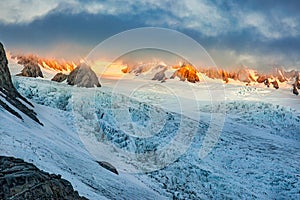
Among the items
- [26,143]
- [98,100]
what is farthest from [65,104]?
[26,143]

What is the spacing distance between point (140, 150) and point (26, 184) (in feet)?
95.1

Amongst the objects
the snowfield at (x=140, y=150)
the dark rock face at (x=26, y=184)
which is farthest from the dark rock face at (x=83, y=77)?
the dark rock face at (x=26, y=184)

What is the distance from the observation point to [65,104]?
49219mm

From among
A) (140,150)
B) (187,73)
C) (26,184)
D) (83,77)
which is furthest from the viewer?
(187,73)

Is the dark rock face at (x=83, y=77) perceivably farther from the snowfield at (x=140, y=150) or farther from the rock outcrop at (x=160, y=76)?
the rock outcrop at (x=160, y=76)

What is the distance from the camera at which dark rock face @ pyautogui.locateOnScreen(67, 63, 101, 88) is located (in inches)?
2625

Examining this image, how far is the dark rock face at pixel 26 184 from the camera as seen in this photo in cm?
1277

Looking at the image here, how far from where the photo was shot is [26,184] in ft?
43.2

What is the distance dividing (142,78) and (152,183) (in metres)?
108

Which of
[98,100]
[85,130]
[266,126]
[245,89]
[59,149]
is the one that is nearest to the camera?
[59,149]

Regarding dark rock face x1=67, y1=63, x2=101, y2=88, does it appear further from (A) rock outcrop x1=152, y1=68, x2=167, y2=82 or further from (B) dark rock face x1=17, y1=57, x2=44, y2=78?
(A) rock outcrop x1=152, y1=68, x2=167, y2=82

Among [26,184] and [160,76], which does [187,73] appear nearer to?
[160,76]

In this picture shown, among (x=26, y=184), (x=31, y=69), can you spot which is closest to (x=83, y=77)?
(x=31, y=69)

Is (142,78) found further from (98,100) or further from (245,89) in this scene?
(98,100)
